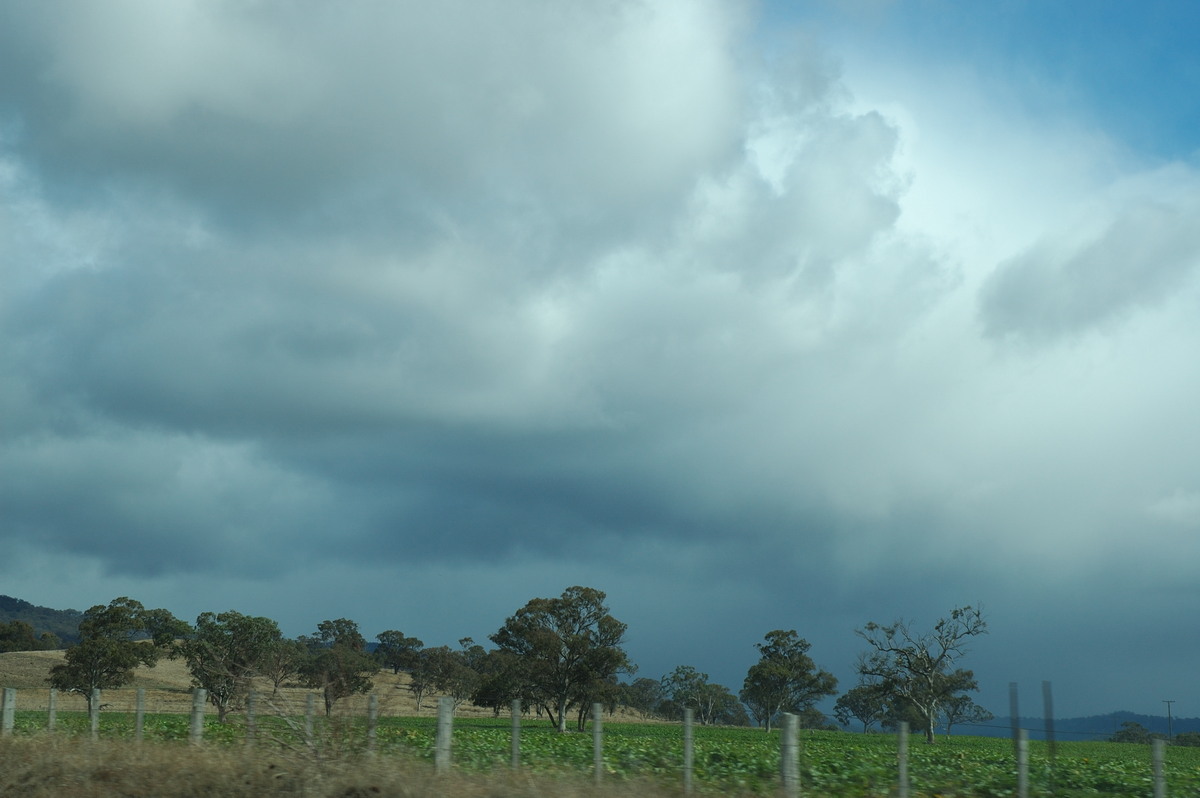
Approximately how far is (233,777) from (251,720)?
115 centimetres

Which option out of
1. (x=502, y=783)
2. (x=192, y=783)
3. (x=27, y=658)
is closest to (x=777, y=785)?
(x=502, y=783)

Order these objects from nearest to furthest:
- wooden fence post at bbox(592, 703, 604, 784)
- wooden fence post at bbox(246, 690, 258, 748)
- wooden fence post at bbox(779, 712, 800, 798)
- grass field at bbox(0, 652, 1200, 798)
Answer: wooden fence post at bbox(779, 712, 800, 798) → grass field at bbox(0, 652, 1200, 798) → wooden fence post at bbox(592, 703, 604, 784) → wooden fence post at bbox(246, 690, 258, 748)

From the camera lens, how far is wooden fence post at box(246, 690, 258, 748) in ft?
50.4

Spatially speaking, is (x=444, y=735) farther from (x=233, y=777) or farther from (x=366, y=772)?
(x=233, y=777)

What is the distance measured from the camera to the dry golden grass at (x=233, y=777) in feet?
42.1

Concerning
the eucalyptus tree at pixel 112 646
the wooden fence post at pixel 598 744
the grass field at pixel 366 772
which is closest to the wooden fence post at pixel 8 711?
the grass field at pixel 366 772

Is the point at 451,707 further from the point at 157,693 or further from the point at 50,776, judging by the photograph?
the point at 157,693

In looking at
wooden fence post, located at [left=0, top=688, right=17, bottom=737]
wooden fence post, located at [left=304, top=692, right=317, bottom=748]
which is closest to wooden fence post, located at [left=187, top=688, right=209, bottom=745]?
wooden fence post, located at [left=304, top=692, right=317, bottom=748]

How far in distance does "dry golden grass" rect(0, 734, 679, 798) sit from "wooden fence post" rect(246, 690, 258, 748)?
9.0 inches

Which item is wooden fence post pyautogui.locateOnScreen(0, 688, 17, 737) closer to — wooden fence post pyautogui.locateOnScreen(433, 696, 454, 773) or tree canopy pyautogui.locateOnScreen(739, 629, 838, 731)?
wooden fence post pyautogui.locateOnScreen(433, 696, 454, 773)

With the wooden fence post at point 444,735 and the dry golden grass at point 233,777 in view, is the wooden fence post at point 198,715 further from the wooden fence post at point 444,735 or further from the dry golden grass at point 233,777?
the wooden fence post at point 444,735

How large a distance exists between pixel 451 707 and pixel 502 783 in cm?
285

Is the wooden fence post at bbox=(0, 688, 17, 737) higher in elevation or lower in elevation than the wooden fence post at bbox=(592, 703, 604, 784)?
lower

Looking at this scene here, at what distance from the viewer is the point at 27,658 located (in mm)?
114250
